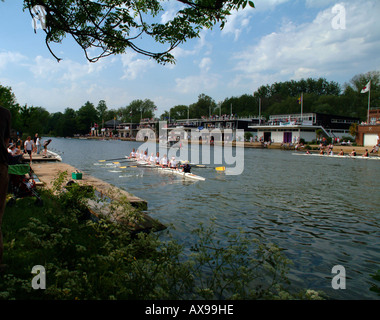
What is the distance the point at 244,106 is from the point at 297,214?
5261 inches

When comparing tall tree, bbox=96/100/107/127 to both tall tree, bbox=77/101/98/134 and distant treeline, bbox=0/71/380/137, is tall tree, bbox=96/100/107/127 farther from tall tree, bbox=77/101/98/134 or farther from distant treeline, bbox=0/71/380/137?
tall tree, bbox=77/101/98/134

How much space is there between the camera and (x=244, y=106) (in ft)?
464

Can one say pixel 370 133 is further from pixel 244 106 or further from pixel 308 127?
pixel 244 106

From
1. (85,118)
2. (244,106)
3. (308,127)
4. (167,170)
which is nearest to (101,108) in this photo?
(85,118)

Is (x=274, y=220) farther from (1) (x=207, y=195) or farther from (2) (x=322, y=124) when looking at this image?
(2) (x=322, y=124)

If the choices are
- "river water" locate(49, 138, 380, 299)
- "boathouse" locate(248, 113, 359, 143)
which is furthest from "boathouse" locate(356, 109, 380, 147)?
"river water" locate(49, 138, 380, 299)

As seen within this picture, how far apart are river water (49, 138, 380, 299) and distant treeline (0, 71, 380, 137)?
5253cm

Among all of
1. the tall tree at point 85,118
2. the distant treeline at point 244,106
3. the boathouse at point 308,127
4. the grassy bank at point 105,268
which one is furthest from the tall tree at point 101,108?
the grassy bank at point 105,268

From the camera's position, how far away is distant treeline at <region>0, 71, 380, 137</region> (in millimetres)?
75750

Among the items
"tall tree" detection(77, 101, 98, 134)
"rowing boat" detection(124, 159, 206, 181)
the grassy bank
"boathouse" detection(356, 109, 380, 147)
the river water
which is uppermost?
"tall tree" detection(77, 101, 98, 134)

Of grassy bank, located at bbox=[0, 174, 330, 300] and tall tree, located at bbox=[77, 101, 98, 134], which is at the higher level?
tall tree, located at bbox=[77, 101, 98, 134]

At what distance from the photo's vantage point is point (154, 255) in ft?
19.5
